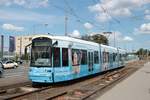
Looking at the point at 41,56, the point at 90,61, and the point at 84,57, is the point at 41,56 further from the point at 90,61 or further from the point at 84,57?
the point at 90,61

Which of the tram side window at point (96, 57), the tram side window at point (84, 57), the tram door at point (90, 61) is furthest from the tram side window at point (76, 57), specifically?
the tram side window at point (96, 57)

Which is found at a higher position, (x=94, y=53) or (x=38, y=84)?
(x=94, y=53)

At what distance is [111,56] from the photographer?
139 ft

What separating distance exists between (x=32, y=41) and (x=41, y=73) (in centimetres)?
209

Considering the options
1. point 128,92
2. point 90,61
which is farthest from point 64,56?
point 90,61

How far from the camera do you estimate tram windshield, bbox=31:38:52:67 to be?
69.1 feet

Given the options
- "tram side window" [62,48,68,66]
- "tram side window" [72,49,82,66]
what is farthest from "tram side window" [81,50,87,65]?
"tram side window" [62,48,68,66]

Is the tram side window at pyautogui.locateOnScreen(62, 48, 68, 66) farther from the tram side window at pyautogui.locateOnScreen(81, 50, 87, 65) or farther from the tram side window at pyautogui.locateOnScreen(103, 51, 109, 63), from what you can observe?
the tram side window at pyautogui.locateOnScreen(103, 51, 109, 63)

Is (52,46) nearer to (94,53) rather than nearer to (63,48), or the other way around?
(63,48)

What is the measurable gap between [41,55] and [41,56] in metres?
0.06

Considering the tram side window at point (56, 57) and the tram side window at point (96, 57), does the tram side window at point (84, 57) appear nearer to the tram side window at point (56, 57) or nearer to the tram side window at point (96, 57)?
the tram side window at point (96, 57)

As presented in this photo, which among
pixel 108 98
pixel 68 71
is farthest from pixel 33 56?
pixel 108 98

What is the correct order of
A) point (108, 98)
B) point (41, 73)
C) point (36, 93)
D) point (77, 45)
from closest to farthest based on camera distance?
point (108, 98) → point (36, 93) → point (41, 73) → point (77, 45)

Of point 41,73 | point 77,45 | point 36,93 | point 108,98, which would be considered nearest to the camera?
point 108,98
